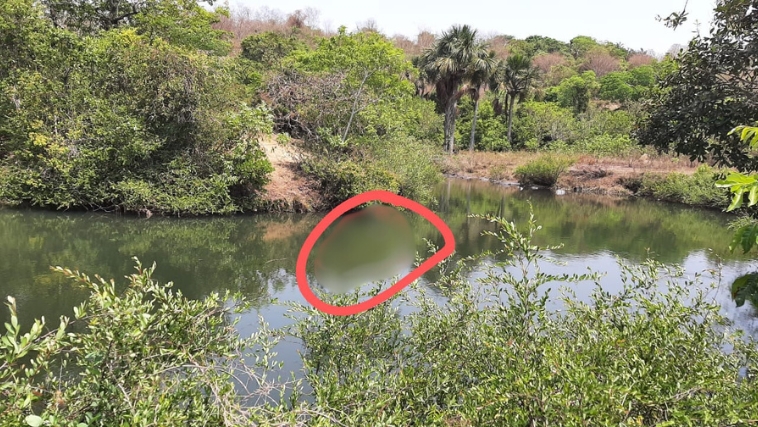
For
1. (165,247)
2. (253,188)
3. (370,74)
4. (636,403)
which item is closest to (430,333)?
(636,403)

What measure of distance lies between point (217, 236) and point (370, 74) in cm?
851

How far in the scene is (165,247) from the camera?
9500mm

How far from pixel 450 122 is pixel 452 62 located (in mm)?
3724

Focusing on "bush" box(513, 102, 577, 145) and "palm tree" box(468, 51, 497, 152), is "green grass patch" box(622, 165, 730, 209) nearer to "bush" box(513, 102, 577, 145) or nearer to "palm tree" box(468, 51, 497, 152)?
"bush" box(513, 102, 577, 145)

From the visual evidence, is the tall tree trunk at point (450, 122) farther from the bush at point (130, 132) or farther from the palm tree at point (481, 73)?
the bush at point (130, 132)

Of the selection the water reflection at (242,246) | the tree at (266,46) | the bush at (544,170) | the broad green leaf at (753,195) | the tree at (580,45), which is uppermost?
the tree at (580,45)

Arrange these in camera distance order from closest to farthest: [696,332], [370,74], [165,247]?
1. [696,332]
2. [165,247]
3. [370,74]

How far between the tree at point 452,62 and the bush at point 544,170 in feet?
19.7

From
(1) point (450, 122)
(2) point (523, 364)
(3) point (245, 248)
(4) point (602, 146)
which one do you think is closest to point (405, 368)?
(2) point (523, 364)

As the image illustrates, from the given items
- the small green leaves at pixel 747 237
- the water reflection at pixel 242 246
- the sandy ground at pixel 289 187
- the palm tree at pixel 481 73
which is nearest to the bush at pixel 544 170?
the palm tree at pixel 481 73

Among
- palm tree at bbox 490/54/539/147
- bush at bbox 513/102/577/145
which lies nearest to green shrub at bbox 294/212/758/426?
palm tree at bbox 490/54/539/147

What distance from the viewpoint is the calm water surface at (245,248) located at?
7039 mm

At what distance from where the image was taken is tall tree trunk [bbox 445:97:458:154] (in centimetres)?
3047

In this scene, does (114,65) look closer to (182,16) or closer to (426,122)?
(182,16)
